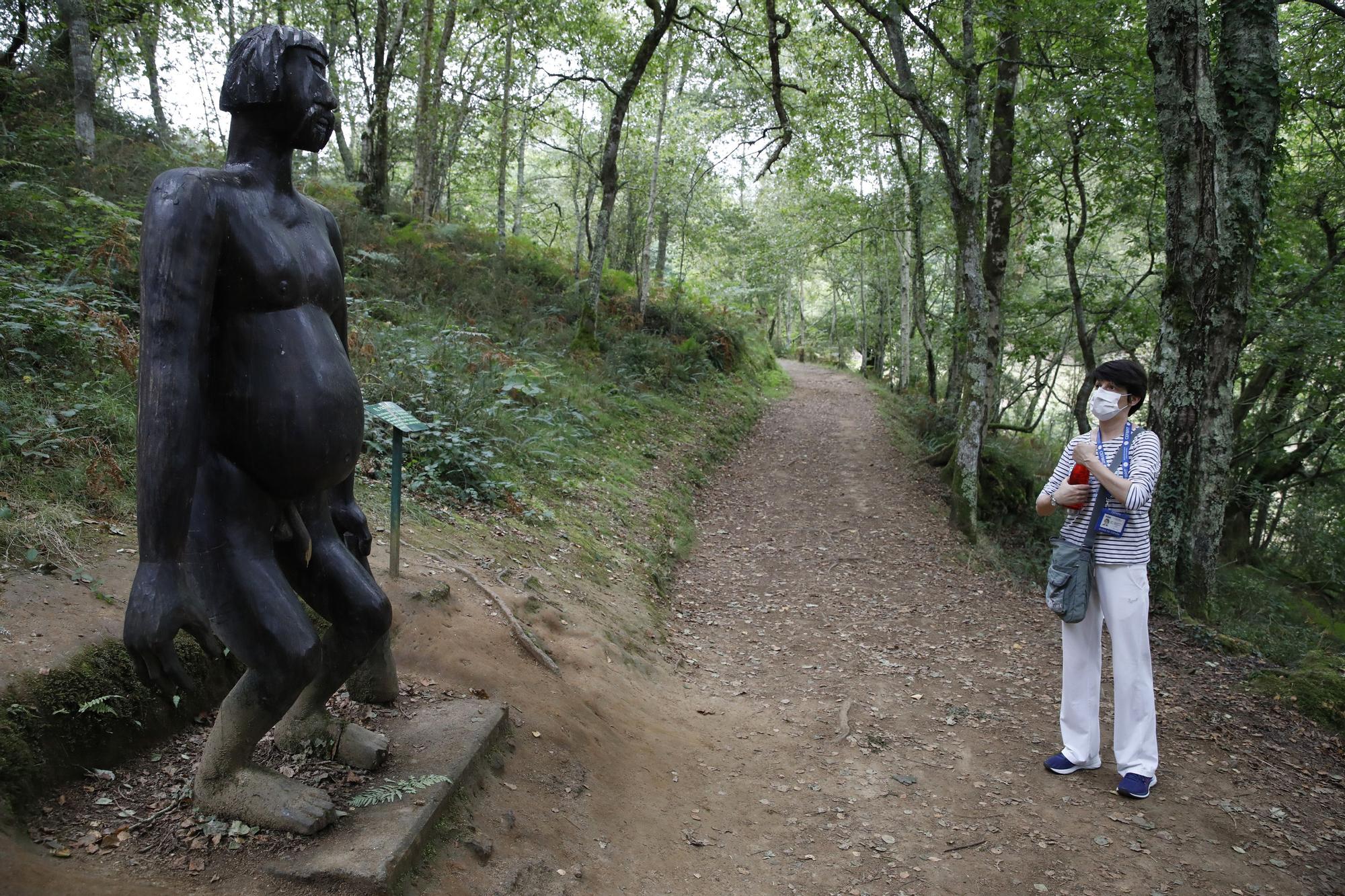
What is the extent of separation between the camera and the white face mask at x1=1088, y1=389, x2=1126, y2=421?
4105 millimetres

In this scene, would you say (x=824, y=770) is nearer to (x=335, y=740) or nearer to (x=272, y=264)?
(x=335, y=740)

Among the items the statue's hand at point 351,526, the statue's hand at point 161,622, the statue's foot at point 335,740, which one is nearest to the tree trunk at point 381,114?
the statue's hand at point 351,526

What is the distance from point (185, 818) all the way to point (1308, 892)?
15.1 ft

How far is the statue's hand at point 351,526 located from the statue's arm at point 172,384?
0.74m

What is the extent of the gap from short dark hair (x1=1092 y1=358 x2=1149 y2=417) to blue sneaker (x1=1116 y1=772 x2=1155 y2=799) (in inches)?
76.4

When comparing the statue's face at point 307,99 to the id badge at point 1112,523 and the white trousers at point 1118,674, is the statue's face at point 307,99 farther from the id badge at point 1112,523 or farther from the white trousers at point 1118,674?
the white trousers at point 1118,674

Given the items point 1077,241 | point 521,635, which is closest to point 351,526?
point 521,635

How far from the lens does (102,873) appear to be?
228cm

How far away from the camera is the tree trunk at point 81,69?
8.67 meters

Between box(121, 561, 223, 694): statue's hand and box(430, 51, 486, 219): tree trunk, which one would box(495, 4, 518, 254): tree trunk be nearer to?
box(430, 51, 486, 219): tree trunk

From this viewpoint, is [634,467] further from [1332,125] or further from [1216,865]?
[1332,125]

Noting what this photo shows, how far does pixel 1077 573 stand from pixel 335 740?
3678 millimetres

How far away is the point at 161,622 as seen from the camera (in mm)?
2143

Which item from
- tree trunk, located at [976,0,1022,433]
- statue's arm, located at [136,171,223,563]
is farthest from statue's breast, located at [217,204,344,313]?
Answer: tree trunk, located at [976,0,1022,433]
